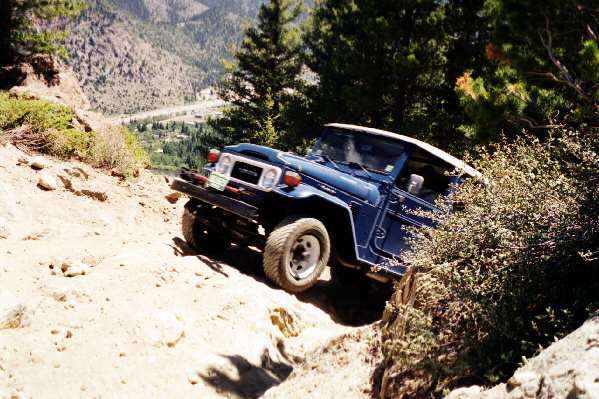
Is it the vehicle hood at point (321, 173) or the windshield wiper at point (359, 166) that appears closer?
the vehicle hood at point (321, 173)

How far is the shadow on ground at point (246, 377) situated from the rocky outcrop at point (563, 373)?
215cm

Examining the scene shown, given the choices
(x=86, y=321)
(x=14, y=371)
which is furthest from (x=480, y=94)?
(x=14, y=371)

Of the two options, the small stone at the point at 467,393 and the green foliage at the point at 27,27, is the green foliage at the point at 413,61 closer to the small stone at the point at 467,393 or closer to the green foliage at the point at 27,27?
the green foliage at the point at 27,27

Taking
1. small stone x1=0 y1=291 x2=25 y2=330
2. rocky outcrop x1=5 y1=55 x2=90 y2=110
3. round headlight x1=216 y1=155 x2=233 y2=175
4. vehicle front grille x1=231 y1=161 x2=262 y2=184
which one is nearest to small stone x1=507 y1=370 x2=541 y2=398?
small stone x1=0 y1=291 x2=25 y2=330

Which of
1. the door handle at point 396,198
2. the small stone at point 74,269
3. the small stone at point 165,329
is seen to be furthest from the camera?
the door handle at point 396,198

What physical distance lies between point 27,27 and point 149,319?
15.6 m

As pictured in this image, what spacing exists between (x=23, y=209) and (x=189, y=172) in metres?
2.47

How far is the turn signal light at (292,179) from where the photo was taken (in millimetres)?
5516

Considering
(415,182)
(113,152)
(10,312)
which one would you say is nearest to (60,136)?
(113,152)

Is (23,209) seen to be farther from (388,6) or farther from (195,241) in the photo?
(388,6)

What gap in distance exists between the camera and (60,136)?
9.22 m

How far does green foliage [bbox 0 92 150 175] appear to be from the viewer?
356 inches

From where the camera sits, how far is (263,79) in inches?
1057

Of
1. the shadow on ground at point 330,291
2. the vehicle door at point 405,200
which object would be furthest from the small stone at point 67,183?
the vehicle door at point 405,200
